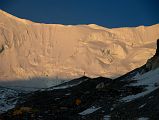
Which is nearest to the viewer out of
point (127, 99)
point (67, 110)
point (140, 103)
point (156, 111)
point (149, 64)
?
point (156, 111)

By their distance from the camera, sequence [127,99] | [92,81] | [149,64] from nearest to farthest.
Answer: [127,99] → [149,64] → [92,81]

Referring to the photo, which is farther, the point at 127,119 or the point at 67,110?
the point at 67,110

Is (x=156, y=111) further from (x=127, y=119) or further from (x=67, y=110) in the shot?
(x=67, y=110)

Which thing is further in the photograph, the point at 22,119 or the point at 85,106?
the point at 85,106

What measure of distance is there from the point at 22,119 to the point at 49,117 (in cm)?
351

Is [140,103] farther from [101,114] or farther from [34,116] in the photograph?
[34,116]

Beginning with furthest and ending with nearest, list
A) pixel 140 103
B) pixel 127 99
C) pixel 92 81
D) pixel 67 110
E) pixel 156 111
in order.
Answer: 1. pixel 92 81
2. pixel 67 110
3. pixel 127 99
4. pixel 140 103
5. pixel 156 111

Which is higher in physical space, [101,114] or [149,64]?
[149,64]

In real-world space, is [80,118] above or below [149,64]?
below

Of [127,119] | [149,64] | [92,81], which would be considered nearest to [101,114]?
[127,119]

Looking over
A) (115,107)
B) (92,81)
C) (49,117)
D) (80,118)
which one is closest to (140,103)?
(115,107)

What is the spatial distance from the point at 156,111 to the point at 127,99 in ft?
43.2

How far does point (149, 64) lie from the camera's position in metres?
96.1

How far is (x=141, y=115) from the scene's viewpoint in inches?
2035
